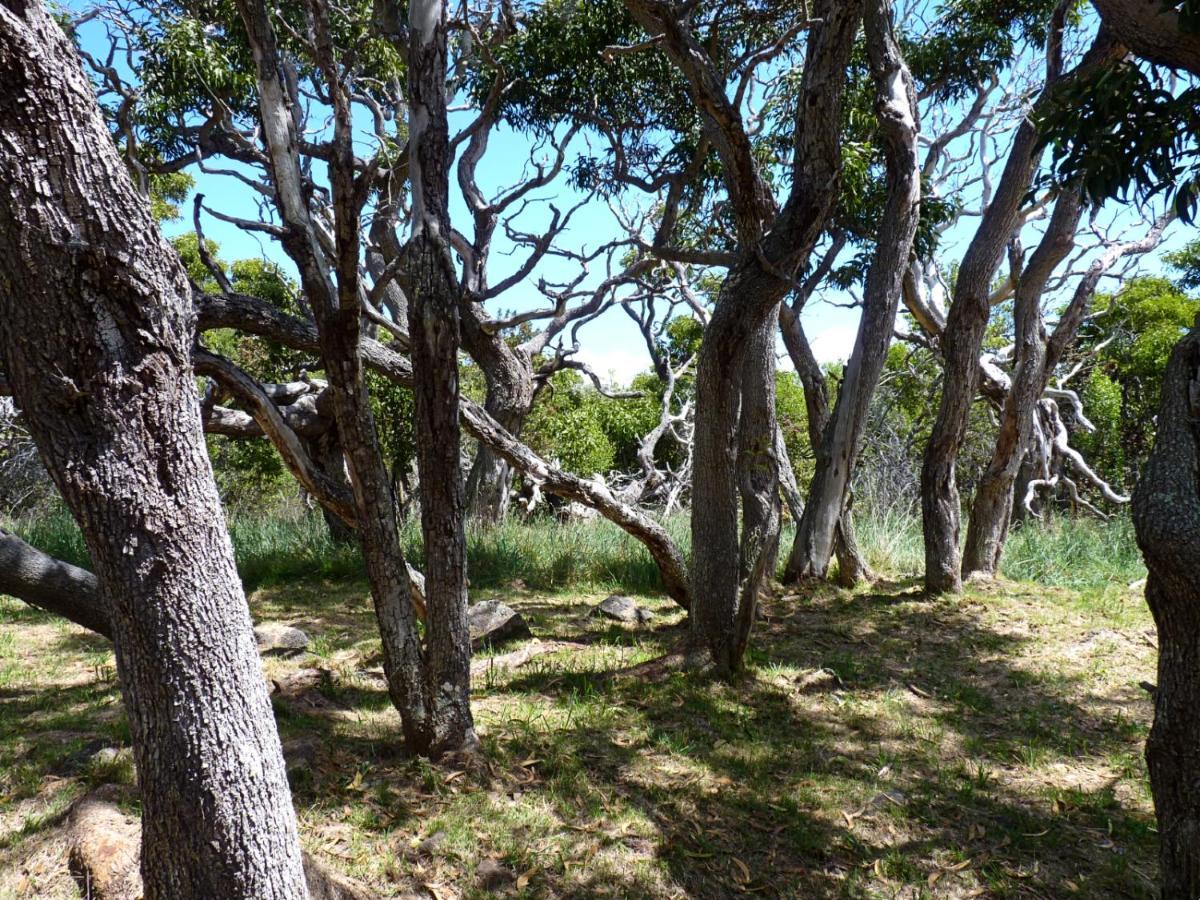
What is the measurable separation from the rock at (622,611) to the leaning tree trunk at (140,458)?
14.8 ft

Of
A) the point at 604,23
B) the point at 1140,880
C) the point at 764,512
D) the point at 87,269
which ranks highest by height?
the point at 604,23

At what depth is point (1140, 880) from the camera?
322 centimetres

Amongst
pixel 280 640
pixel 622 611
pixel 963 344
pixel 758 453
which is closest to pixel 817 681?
pixel 622 611

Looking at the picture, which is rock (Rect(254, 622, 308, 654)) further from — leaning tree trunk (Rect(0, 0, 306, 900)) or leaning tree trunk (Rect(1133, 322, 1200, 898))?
leaning tree trunk (Rect(1133, 322, 1200, 898))

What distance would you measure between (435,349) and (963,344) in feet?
16.9

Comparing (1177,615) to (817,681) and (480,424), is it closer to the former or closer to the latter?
(817,681)

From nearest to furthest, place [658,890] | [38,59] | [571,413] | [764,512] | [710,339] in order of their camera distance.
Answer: [38,59]
[658,890]
[710,339]
[764,512]
[571,413]

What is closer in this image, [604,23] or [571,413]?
[604,23]

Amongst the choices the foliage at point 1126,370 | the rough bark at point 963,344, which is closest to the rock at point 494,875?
the rough bark at point 963,344

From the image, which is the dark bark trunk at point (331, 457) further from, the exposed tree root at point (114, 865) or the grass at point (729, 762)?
the exposed tree root at point (114, 865)

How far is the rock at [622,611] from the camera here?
268 inches

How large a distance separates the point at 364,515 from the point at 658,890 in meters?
1.94

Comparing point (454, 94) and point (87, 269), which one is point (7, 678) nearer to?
point (87, 269)

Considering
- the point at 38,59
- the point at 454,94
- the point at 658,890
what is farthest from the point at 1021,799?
the point at 454,94
